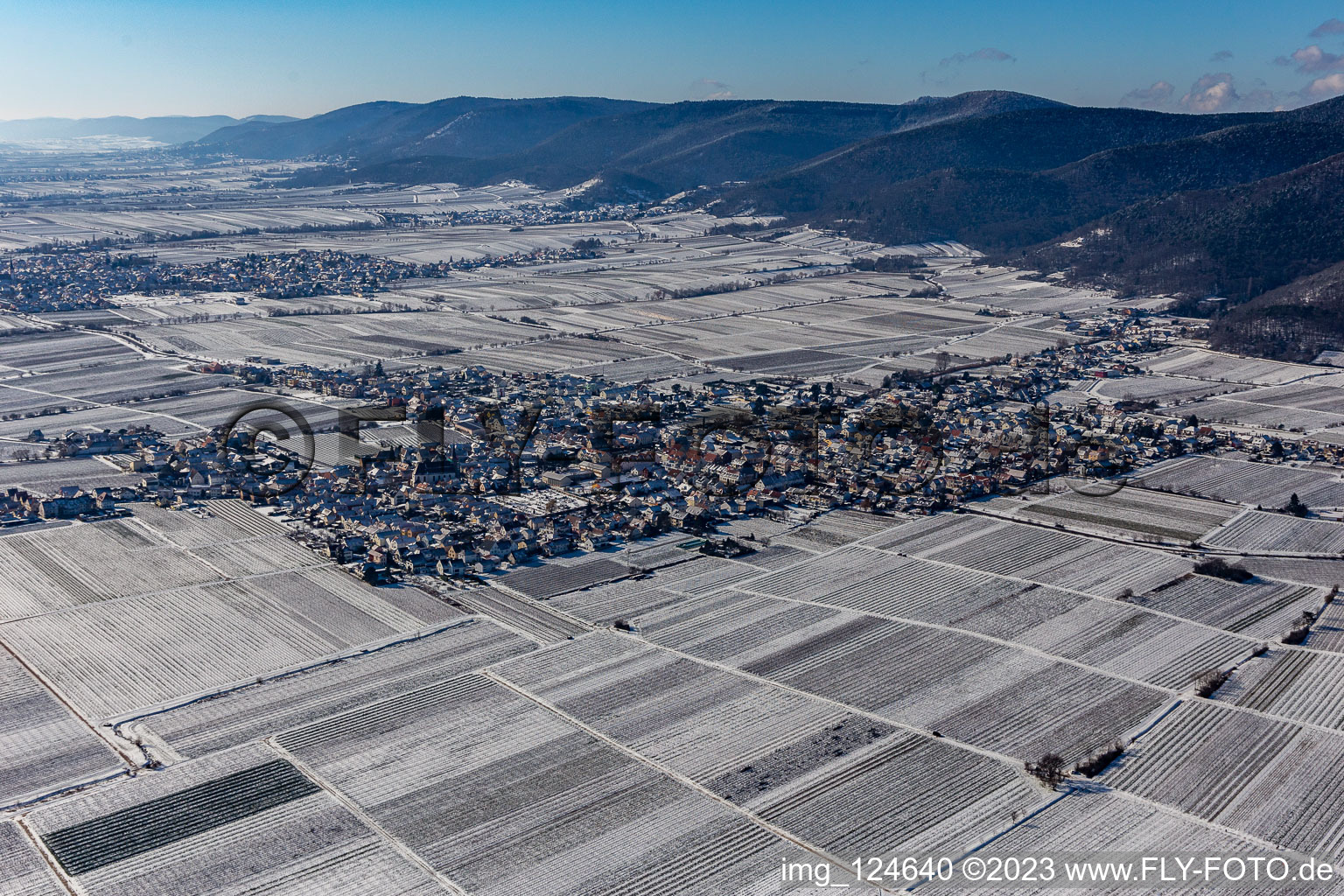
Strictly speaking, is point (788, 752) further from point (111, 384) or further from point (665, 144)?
point (665, 144)

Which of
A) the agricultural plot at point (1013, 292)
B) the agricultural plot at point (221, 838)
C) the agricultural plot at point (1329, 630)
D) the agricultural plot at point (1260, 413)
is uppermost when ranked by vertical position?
the agricultural plot at point (1013, 292)

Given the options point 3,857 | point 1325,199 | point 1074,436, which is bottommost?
point 3,857

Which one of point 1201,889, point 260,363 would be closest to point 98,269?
point 260,363

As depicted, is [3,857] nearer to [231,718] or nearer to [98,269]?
[231,718]

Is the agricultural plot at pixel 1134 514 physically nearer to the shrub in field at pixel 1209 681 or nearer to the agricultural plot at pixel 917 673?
the shrub in field at pixel 1209 681

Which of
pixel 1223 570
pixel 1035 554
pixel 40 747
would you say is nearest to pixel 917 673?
pixel 1035 554

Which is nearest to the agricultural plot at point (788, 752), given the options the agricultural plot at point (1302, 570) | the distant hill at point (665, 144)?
the agricultural plot at point (1302, 570)
